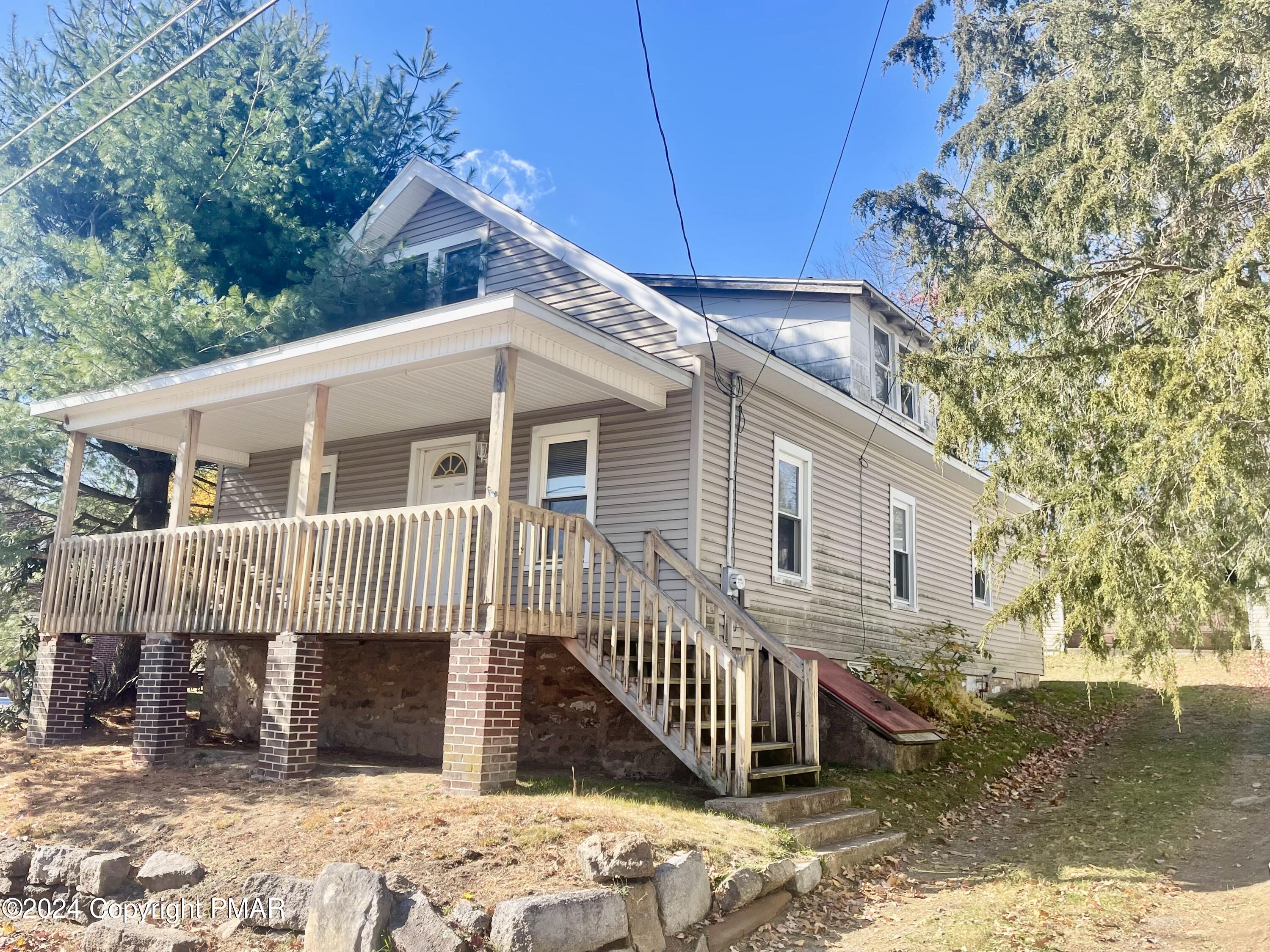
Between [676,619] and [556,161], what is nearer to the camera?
[676,619]

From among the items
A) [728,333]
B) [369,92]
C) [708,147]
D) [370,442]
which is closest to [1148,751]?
[728,333]

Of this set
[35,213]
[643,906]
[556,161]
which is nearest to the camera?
[643,906]

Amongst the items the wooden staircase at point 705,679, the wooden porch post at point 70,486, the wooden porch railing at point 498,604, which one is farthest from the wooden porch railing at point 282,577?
the wooden staircase at point 705,679

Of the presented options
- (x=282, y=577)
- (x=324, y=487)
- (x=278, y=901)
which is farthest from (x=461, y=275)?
(x=278, y=901)

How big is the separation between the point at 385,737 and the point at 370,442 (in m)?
4.16

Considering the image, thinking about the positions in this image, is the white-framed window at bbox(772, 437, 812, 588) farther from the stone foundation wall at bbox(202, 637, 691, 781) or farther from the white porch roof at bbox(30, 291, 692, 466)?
the stone foundation wall at bbox(202, 637, 691, 781)

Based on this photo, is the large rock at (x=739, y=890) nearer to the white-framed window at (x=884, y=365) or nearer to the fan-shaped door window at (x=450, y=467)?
the fan-shaped door window at (x=450, y=467)

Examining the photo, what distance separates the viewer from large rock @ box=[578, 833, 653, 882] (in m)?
5.84

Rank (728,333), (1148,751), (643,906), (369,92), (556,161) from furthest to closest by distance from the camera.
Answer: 1. (556,161)
2. (369,92)
3. (1148,751)
4. (728,333)
5. (643,906)

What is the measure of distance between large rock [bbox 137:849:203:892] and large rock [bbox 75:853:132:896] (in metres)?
0.18

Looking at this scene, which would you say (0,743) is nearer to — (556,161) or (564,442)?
(564,442)

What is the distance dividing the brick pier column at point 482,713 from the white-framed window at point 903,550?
338 inches

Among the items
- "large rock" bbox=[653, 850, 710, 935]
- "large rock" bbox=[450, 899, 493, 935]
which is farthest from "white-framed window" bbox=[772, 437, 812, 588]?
"large rock" bbox=[450, 899, 493, 935]

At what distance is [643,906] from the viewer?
5824 millimetres
